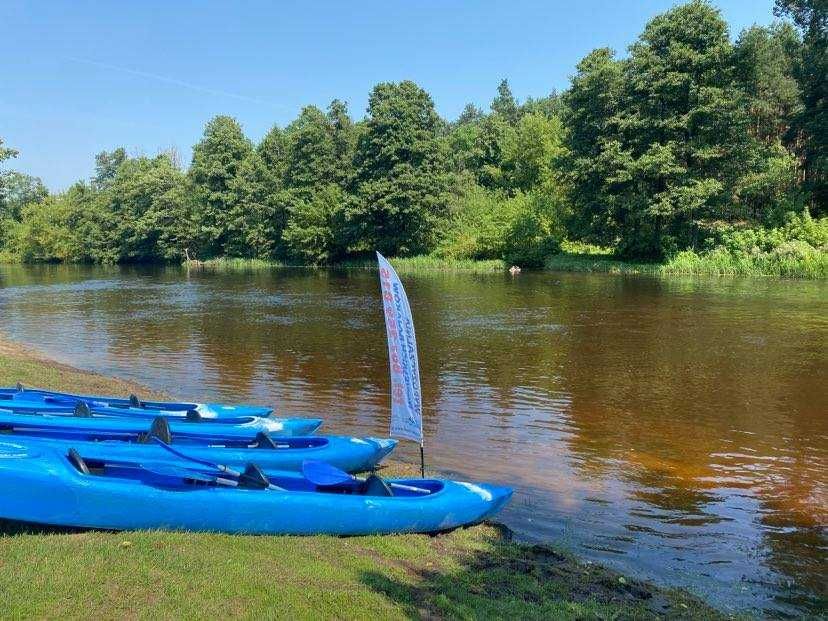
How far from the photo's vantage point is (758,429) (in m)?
11.3

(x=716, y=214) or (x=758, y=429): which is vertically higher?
(x=716, y=214)

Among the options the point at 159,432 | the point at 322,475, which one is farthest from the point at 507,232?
the point at 322,475

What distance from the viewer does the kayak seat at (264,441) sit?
26.1 ft

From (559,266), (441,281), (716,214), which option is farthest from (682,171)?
(441,281)

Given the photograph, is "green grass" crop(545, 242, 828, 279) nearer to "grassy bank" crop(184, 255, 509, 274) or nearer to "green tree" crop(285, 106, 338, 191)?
"grassy bank" crop(184, 255, 509, 274)

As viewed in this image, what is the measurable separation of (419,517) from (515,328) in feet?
55.0

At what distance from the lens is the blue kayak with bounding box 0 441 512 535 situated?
5.56m

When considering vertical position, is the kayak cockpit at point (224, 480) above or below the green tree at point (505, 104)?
below

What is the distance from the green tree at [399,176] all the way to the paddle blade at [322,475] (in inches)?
2089

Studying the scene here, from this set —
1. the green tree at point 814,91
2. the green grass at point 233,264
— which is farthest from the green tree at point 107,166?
the green tree at point 814,91

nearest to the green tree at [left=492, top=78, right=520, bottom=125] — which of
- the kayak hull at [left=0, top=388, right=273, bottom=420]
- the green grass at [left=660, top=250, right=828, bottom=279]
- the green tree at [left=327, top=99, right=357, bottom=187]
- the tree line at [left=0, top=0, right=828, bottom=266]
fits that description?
the tree line at [left=0, top=0, right=828, bottom=266]

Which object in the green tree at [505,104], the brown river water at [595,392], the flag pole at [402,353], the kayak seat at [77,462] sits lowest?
the brown river water at [595,392]

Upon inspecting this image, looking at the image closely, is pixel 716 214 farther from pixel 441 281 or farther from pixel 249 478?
pixel 249 478

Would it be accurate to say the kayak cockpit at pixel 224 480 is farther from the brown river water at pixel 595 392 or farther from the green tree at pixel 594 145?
the green tree at pixel 594 145
